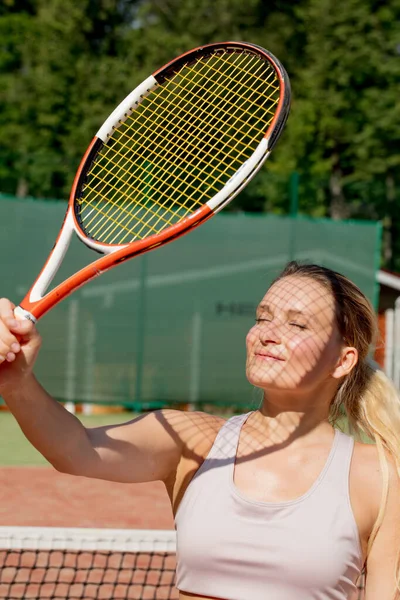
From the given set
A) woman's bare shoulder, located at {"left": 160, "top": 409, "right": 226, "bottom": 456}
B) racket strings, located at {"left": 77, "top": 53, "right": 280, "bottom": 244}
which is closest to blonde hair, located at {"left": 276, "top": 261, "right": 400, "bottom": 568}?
woman's bare shoulder, located at {"left": 160, "top": 409, "right": 226, "bottom": 456}

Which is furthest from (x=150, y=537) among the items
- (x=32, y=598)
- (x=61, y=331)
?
(x=61, y=331)

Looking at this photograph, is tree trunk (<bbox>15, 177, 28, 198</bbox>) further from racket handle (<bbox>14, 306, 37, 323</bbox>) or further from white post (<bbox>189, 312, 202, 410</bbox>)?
racket handle (<bbox>14, 306, 37, 323</bbox>)

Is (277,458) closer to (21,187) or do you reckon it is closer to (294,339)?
(294,339)

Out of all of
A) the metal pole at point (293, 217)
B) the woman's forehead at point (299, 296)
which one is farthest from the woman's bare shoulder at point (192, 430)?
the metal pole at point (293, 217)

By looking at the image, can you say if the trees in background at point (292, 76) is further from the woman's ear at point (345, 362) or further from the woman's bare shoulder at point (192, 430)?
the woman's bare shoulder at point (192, 430)

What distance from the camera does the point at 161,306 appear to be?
10156mm

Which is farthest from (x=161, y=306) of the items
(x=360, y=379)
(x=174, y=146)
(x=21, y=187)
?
(x=360, y=379)

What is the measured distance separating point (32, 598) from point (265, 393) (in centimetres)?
266

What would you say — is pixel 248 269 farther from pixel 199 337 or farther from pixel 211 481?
pixel 211 481

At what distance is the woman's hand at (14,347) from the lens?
160 centimetres

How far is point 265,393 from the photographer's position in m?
1.93

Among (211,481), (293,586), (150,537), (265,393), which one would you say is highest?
(265,393)

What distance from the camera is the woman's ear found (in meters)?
1.94

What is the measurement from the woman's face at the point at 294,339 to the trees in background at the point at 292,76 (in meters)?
22.0
